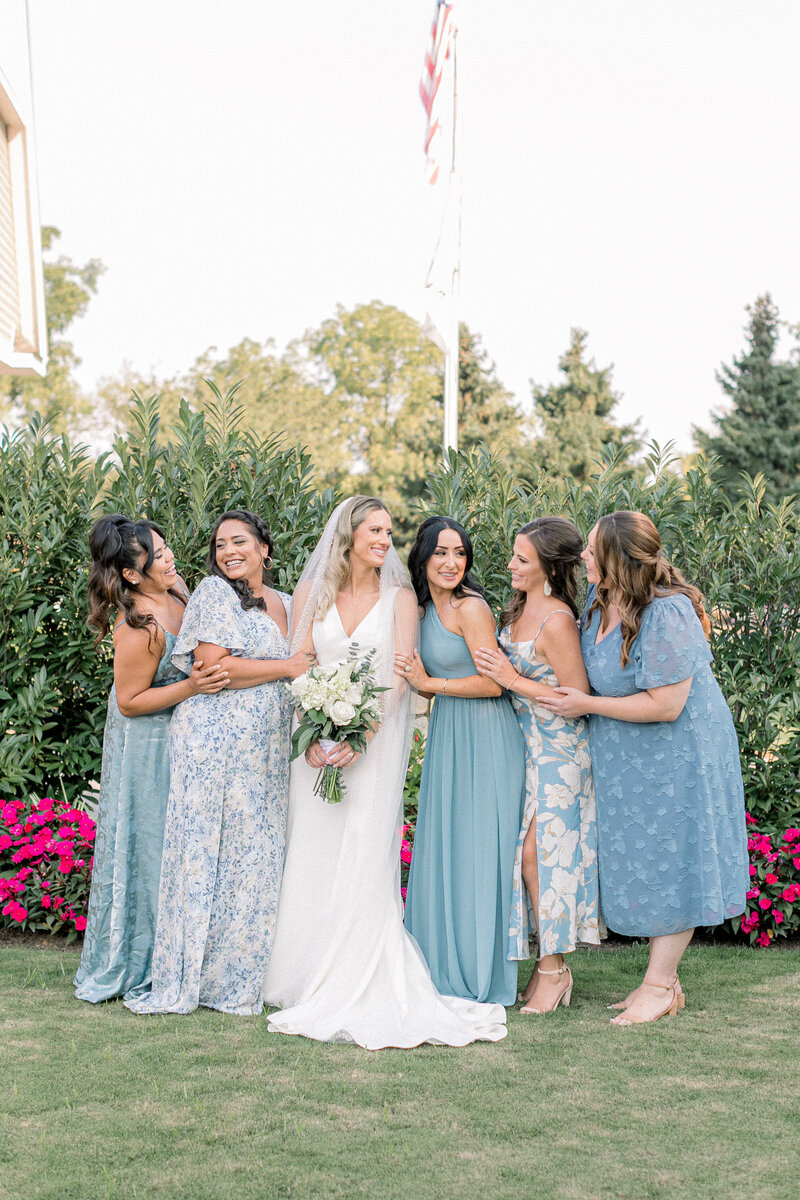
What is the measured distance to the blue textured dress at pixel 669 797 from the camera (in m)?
4.54

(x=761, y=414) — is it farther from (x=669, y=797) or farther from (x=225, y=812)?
(x=225, y=812)

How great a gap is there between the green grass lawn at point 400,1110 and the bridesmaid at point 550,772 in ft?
1.24

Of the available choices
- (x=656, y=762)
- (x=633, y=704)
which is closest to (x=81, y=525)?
(x=633, y=704)

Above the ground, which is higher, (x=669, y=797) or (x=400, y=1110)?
(x=669, y=797)

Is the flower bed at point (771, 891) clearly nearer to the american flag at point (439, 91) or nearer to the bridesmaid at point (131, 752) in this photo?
the bridesmaid at point (131, 752)

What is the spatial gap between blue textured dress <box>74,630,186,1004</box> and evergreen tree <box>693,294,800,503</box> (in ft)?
99.0

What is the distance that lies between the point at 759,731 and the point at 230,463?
3.42m

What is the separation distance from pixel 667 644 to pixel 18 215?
827cm

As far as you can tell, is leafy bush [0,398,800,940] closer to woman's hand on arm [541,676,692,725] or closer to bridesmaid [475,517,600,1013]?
bridesmaid [475,517,600,1013]

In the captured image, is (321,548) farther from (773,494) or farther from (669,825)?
(773,494)

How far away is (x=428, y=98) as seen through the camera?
49.3 feet

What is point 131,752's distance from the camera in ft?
16.3

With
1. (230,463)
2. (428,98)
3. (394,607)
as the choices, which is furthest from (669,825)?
(428,98)

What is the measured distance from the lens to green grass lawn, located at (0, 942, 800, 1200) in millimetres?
3172
